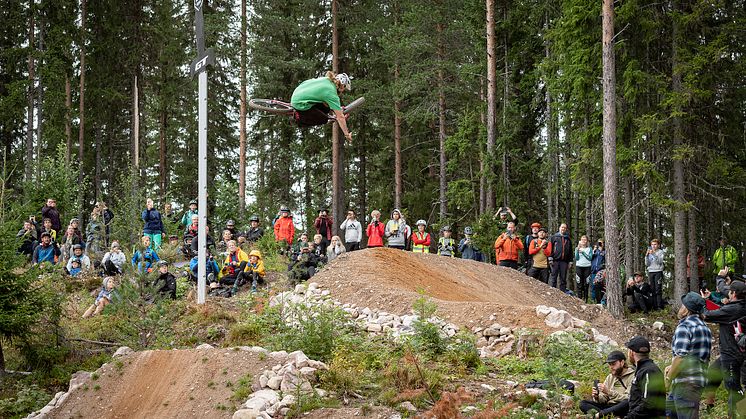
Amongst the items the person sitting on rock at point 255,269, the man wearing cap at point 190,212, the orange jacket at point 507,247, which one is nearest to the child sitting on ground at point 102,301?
the person sitting on rock at point 255,269

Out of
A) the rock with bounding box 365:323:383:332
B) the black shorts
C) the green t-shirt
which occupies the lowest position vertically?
the rock with bounding box 365:323:383:332

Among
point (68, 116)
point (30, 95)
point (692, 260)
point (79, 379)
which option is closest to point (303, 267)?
point (79, 379)

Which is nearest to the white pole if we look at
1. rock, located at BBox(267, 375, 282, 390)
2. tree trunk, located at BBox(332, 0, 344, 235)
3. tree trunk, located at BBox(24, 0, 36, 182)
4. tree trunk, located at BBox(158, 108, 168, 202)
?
rock, located at BBox(267, 375, 282, 390)

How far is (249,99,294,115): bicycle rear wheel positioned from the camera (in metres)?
10.9

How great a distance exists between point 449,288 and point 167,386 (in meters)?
8.29

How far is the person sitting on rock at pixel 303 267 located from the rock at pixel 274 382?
6192 mm

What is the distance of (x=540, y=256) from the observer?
18.8m

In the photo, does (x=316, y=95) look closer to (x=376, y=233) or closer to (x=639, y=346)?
(x=639, y=346)

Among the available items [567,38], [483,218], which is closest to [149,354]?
[483,218]

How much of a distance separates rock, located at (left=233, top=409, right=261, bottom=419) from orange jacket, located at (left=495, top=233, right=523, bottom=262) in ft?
40.6

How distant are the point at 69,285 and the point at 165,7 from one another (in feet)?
62.0

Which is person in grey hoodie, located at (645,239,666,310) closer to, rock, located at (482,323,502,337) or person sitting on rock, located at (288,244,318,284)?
rock, located at (482,323,502,337)

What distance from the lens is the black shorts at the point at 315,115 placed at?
10.9 metres

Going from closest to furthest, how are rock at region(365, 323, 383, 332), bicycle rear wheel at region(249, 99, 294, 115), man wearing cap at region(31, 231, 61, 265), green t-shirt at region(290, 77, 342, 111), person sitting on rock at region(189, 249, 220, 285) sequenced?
green t-shirt at region(290, 77, 342, 111), bicycle rear wheel at region(249, 99, 294, 115), rock at region(365, 323, 383, 332), person sitting on rock at region(189, 249, 220, 285), man wearing cap at region(31, 231, 61, 265)
